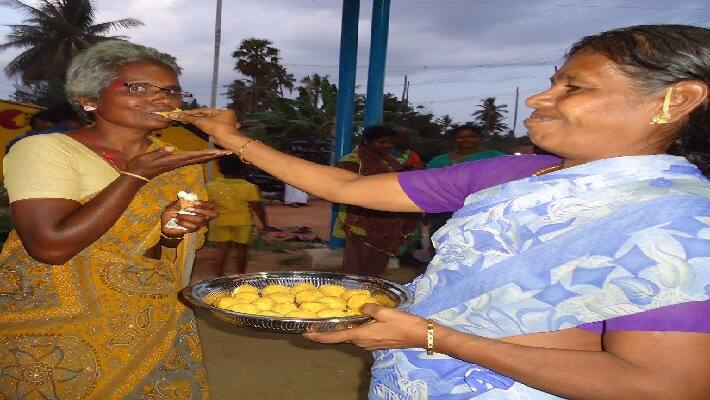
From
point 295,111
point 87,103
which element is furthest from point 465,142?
point 295,111

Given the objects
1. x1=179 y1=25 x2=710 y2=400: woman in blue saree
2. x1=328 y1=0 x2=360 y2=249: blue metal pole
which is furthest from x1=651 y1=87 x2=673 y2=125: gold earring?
x1=328 y1=0 x2=360 y2=249: blue metal pole

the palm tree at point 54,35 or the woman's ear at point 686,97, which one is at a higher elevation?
the palm tree at point 54,35

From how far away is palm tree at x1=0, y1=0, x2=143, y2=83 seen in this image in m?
35.7

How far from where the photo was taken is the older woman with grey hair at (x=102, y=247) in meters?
1.83

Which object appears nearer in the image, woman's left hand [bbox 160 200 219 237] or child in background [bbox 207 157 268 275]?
woman's left hand [bbox 160 200 219 237]

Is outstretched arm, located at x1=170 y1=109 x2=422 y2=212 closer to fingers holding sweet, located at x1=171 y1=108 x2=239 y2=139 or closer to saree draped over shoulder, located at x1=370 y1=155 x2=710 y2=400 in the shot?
fingers holding sweet, located at x1=171 y1=108 x2=239 y2=139

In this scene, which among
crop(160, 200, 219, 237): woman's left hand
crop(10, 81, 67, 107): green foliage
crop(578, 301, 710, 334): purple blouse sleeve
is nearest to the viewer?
crop(578, 301, 710, 334): purple blouse sleeve

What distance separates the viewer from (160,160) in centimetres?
188

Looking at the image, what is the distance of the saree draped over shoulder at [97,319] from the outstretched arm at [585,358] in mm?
873

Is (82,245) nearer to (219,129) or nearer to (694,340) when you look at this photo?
(219,129)

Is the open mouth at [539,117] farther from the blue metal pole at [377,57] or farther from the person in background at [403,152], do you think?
the blue metal pole at [377,57]

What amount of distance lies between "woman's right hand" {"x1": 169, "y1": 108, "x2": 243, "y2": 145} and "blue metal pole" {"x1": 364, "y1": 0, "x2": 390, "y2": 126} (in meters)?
6.75

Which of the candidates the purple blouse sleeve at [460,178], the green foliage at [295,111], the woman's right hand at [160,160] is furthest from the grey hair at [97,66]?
the green foliage at [295,111]

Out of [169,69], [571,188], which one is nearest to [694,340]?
[571,188]
